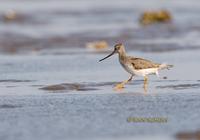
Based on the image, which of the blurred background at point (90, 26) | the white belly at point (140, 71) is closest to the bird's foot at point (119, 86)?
the white belly at point (140, 71)

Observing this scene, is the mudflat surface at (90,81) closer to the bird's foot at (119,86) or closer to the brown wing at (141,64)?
the bird's foot at (119,86)

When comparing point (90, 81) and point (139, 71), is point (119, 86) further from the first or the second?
point (90, 81)

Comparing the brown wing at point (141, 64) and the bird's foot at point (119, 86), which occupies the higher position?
the brown wing at point (141, 64)

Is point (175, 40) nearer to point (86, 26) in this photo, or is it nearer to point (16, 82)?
point (86, 26)

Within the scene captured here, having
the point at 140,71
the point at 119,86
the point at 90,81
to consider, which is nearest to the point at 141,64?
the point at 140,71

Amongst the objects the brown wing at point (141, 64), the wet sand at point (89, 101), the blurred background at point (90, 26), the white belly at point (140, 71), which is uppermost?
the blurred background at point (90, 26)

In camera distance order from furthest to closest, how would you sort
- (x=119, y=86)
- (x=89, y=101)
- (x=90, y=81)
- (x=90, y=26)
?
(x=90, y=26) < (x=90, y=81) < (x=119, y=86) < (x=89, y=101)

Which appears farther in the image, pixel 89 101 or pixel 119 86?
pixel 119 86

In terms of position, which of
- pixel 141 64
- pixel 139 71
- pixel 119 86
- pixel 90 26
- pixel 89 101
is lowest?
pixel 89 101

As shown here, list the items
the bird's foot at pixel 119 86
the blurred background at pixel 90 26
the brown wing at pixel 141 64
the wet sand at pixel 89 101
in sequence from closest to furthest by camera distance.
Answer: the wet sand at pixel 89 101 < the bird's foot at pixel 119 86 < the brown wing at pixel 141 64 < the blurred background at pixel 90 26

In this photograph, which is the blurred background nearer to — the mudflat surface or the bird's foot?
the mudflat surface

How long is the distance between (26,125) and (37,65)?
21.2ft

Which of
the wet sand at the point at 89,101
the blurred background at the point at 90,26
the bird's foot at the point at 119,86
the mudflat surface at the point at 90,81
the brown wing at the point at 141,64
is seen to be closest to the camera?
the wet sand at the point at 89,101

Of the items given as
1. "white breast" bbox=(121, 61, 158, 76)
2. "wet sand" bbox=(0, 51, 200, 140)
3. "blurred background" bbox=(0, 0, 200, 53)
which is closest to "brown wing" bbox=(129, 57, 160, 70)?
"white breast" bbox=(121, 61, 158, 76)
